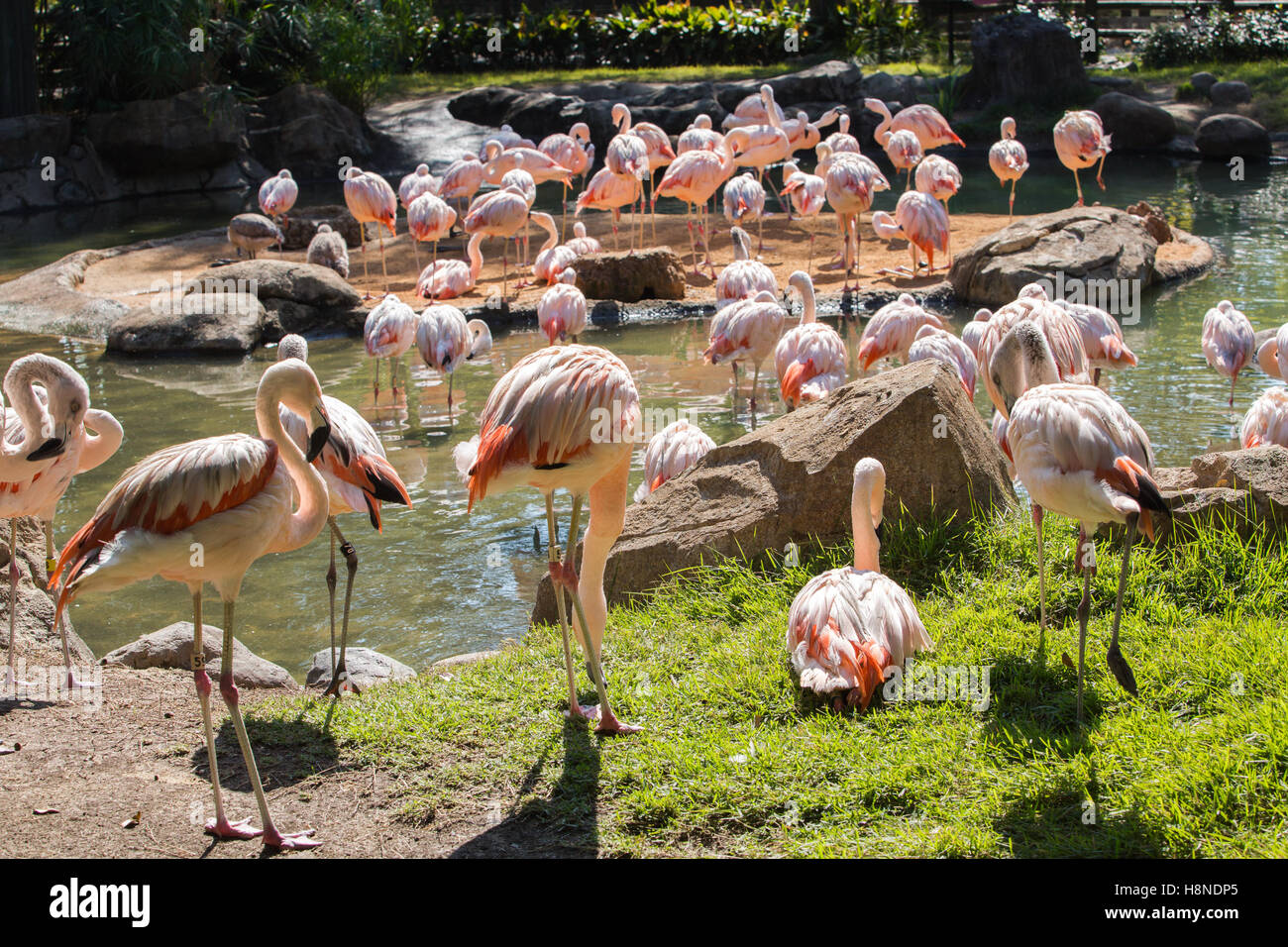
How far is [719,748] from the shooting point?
3680 mm

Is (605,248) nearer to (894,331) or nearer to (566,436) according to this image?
(894,331)

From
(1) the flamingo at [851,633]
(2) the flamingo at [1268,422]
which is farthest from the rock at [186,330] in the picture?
(2) the flamingo at [1268,422]

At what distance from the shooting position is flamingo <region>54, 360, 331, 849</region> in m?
3.33

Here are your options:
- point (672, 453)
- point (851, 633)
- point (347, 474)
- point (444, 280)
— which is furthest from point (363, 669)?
point (444, 280)

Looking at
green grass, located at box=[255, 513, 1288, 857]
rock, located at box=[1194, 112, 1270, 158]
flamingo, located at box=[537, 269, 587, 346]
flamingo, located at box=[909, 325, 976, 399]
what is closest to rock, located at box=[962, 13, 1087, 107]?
rock, located at box=[1194, 112, 1270, 158]

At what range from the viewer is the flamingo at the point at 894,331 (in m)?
8.37

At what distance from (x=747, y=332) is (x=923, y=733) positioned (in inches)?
210

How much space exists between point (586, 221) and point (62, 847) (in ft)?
47.3

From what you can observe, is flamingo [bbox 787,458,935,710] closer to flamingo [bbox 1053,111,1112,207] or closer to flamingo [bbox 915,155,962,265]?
flamingo [bbox 915,155,962,265]

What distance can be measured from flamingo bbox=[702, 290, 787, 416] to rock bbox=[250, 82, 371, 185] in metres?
15.3

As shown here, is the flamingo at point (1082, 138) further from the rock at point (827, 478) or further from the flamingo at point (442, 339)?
the rock at point (827, 478)

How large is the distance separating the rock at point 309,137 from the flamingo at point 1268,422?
1899 centimetres
